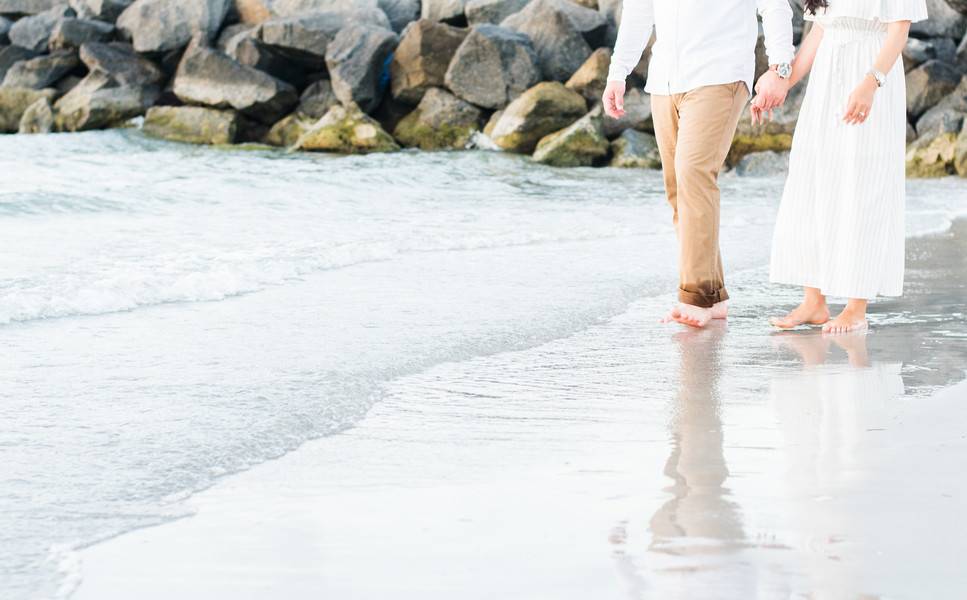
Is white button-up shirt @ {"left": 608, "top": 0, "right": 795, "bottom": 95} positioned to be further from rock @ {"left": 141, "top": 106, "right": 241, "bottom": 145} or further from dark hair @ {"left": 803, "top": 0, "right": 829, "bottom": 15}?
rock @ {"left": 141, "top": 106, "right": 241, "bottom": 145}

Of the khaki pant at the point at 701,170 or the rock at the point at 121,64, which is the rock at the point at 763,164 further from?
the khaki pant at the point at 701,170

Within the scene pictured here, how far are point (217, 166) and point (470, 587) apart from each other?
15009mm

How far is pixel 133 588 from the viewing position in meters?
2.28

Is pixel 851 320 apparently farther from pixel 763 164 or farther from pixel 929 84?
pixel 929 84

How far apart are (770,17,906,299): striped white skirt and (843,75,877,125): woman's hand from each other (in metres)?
0.10

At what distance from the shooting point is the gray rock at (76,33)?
2255 centimetres

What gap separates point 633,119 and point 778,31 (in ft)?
46.2

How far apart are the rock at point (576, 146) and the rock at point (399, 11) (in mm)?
5341

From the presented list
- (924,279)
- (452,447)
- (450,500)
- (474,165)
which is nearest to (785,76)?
(924,279)

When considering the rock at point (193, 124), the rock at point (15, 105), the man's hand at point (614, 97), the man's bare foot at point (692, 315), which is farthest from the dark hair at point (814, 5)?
the rock at point (15, 105)

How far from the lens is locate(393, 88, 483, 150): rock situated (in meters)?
19.7

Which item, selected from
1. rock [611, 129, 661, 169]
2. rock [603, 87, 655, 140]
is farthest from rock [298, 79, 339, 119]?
rock [611, 129, 661, 169]

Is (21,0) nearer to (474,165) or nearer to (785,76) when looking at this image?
(474,165)

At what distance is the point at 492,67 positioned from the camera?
19.5 meters
